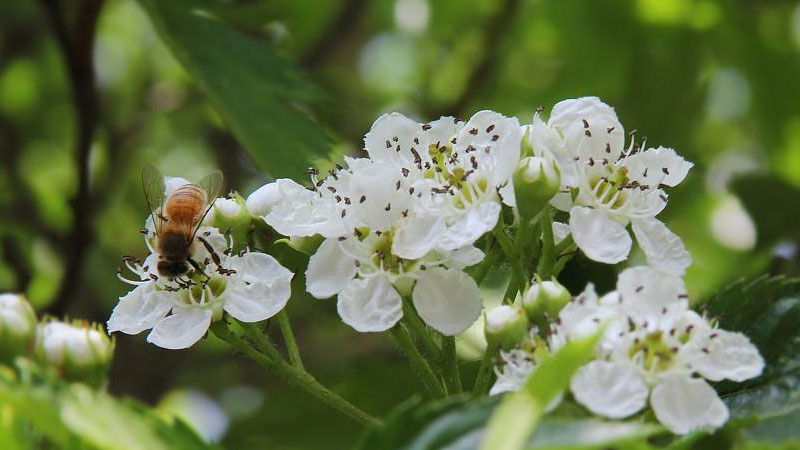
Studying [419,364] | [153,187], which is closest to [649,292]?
[419,364]

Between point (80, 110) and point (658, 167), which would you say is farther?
point (80, 110)

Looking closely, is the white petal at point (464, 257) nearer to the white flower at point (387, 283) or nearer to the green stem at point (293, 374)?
the white flower at point (387, 283)

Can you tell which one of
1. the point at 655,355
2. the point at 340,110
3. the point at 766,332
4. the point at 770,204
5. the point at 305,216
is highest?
the point at 305,216

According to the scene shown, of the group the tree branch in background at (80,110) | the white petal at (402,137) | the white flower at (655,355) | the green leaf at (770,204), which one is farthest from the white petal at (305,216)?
the green leaf at (770,204)

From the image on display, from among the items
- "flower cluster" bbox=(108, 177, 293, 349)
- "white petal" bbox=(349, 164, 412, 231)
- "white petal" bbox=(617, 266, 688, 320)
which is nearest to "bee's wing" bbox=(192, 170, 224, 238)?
"flower cluster" bbox=(108, 177, 293, 349)

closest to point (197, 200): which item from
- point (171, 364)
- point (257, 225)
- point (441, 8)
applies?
point (257, 225)

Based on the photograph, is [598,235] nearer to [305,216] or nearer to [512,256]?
[512,256]
